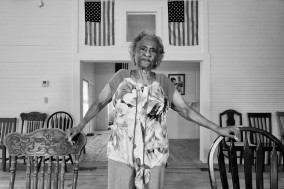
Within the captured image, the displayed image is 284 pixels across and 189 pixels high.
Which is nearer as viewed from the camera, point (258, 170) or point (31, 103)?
point (258, 170)

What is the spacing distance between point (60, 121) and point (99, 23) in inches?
82.6

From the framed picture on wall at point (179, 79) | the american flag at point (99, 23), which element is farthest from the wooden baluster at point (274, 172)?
the framed picture on wall at point (179, 79)

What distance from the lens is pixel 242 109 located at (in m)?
5.12

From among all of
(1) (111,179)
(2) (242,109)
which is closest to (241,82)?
(2) (242,109)

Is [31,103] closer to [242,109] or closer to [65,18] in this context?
[65,18]

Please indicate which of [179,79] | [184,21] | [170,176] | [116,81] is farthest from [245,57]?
[116,81]

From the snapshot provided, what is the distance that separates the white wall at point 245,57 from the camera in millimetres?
5129

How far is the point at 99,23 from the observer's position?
5.08 meters

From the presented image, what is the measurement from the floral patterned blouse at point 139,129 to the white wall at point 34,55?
3941 millimetres

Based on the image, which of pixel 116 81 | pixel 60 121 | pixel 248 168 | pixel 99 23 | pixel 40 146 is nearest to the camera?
pixel 248 168

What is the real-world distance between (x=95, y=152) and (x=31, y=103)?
6.47 feet

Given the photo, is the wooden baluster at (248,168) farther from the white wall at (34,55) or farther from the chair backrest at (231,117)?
the white wall at (34,55)

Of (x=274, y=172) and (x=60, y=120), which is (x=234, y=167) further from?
(x=60, y=120)

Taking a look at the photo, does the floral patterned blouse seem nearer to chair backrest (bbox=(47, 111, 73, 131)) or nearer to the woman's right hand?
the woman's right hand
